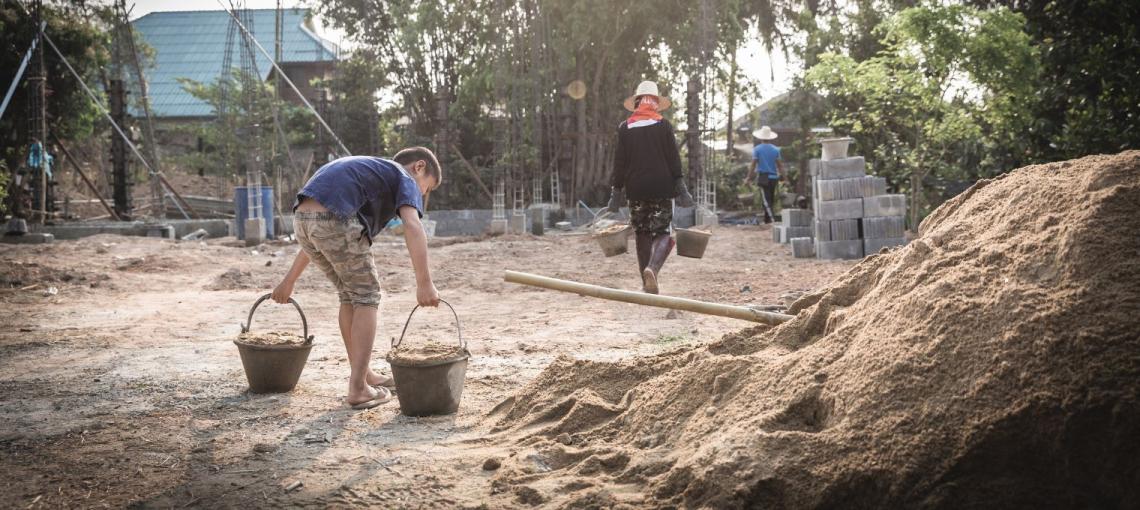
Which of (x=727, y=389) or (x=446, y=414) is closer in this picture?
(x=727, y=389)

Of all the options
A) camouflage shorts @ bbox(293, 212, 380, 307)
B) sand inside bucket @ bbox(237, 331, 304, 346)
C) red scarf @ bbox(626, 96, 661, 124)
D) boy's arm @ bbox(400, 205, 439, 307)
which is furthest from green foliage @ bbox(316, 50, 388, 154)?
boy's arm @ bbox(400, 205, 439, 307)

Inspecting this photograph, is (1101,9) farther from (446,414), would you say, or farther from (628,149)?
(446,414)

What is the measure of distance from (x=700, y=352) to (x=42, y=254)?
1137cm

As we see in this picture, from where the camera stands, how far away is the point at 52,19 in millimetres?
19484

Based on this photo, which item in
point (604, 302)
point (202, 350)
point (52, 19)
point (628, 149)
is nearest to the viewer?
point (202, 350)

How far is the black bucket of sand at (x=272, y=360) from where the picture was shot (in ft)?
14.9

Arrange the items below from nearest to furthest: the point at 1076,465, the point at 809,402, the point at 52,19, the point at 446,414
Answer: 1. the point at 1076,465
2. the point at 809,402
3. the point at 446,414
4. the point at 52,19

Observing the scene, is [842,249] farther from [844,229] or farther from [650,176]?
[650,176]

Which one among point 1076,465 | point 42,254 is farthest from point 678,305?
point 42,254

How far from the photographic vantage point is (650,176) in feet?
23.6

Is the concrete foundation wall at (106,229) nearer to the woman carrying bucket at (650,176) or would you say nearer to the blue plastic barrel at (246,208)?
the blue plastic barrel at (246,208)

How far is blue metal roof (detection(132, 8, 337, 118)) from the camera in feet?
107

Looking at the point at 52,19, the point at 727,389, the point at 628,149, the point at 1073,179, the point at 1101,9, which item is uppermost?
the point at 52,19

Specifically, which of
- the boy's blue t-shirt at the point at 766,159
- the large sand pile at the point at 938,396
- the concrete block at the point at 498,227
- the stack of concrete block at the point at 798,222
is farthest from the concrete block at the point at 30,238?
the large sand pile at the point at 938,396
